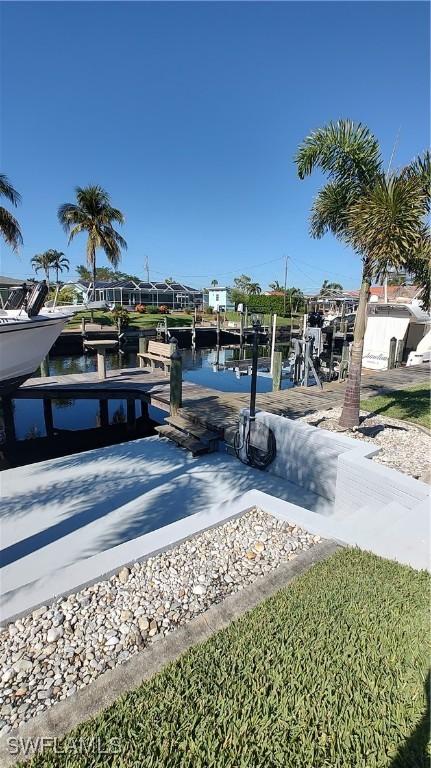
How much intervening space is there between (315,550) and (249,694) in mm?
1646

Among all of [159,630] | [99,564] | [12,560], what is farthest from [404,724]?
[12,560]

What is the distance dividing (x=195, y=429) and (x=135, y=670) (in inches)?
215

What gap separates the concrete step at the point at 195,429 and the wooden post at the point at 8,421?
4583 millimetres

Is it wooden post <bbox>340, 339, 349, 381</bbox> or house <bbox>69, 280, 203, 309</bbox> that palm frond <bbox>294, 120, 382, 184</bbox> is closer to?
wooden post <bbox>340, 339, 349, 381</bbox>

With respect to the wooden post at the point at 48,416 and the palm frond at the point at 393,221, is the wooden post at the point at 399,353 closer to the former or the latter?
the palm frond at the point at 393,221

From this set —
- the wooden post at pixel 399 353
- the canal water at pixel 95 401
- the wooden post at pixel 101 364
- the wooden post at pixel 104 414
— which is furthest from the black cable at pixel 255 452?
the wooden post at pixel 399 353

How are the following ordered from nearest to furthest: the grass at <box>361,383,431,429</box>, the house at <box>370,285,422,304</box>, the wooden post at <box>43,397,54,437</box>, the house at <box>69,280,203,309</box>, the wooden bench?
the grass at <box>361,383,431,429</box>, the house at <box>370,285,422,304</box>, the wooden post at <box>43,397,54,437</box>, the wooden bench, the house at <box>69,280,203,309</box>

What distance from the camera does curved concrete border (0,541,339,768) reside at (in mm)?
1886

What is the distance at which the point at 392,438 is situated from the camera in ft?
23.7

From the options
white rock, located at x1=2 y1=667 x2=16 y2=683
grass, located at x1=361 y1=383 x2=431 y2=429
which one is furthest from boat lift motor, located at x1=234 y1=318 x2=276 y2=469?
white rock, located at x1=2 y1=667 x2=16 y2=683

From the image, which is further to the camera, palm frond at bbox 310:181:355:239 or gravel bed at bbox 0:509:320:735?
palm frond at bbox 310:181:355:239

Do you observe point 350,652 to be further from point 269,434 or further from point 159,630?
point 269,434

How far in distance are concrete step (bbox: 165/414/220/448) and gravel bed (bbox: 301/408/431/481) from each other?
2217 mm

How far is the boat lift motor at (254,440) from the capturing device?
6.31 meters
